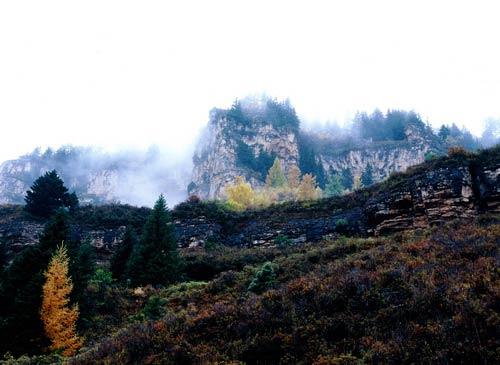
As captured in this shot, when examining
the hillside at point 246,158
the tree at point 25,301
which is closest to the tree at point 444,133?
the hillside at point 246,158

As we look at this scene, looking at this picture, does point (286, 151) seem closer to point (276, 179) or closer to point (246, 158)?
point (246, 158)

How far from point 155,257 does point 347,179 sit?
10627 centimetres

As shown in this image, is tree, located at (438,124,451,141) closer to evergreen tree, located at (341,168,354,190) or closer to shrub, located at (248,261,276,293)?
evergreen tree, located at (341,168,354,190)

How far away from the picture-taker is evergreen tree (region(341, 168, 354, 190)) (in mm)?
121213

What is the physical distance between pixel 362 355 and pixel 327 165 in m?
131

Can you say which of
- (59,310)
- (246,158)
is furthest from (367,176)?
(59,310)

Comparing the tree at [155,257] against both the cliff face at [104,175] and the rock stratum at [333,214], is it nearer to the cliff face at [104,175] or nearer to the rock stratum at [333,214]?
the rock stratum at [333,214]

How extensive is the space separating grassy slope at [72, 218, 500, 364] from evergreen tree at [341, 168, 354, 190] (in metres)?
109

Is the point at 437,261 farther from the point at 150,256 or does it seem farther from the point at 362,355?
the point at 150,256

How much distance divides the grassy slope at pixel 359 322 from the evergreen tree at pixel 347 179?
109 meters

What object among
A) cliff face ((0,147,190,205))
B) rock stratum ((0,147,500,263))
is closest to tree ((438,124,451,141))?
cliff face ((0,147,190,205))

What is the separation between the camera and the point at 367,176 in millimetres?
115750

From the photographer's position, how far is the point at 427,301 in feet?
Answer: 29.2

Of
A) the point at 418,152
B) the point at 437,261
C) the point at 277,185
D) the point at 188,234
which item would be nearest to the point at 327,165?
the point at 418,152
